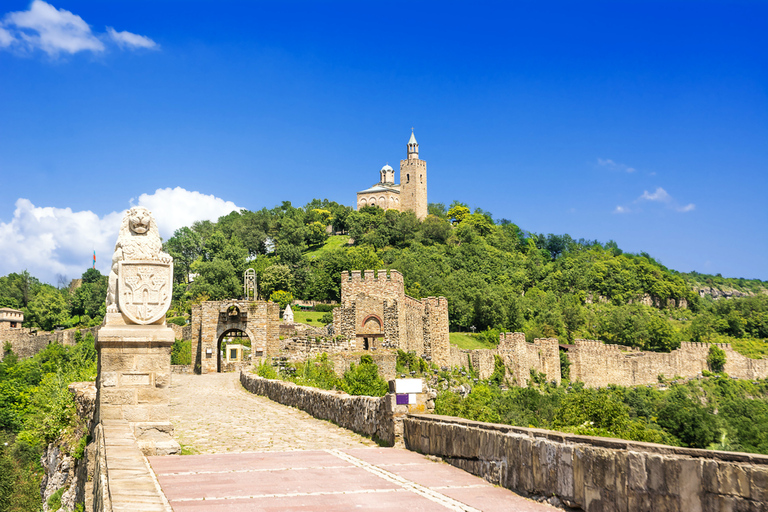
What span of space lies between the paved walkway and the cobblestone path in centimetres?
2

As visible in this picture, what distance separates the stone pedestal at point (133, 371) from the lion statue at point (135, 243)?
0.44 meters

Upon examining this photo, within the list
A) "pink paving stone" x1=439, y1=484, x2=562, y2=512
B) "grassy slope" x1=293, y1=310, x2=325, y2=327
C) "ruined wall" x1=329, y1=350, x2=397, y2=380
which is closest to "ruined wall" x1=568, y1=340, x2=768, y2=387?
"grassy slope" x1=293, y1=310, x2=325, y2=327

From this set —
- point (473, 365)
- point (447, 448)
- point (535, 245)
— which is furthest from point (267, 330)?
point (535, 245)

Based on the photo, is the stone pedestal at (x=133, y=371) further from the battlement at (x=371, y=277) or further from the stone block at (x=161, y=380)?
the battlement at (x=371, y=277)

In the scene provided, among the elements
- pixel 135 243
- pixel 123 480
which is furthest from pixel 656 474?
pixel 135 243

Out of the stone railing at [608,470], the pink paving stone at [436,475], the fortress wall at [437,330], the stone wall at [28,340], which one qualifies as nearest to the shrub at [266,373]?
the pink paving stone at [436,475]

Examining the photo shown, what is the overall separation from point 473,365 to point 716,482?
36.3m

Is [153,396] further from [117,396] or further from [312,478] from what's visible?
Answer: [312,478]

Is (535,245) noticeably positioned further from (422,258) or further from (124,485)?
(124,485)

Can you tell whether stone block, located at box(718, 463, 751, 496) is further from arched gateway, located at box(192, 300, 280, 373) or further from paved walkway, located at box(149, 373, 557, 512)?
arched gateway, located at box(192, 300, 280, 373)

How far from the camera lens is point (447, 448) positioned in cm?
655

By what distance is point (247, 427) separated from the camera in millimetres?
10336

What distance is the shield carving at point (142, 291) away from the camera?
761cm

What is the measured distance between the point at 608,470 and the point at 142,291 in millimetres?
5644
